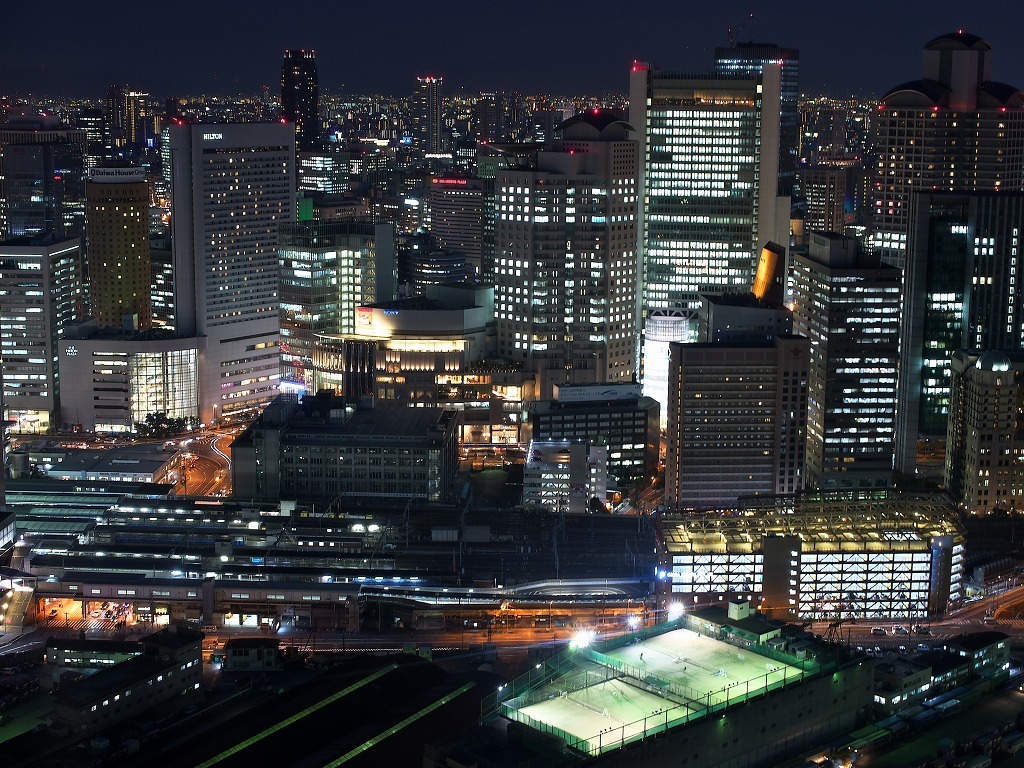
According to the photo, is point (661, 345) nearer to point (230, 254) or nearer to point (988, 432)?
point (988, 432)

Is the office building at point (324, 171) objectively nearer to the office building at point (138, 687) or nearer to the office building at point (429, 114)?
the office building at point (429, 114)

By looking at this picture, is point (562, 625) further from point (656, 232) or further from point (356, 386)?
point (656, 232)

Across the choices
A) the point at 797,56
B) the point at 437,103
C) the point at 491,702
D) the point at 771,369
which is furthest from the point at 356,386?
the point at 437,103

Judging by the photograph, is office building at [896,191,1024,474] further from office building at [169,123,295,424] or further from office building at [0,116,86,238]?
office building at [0,116,86,238]

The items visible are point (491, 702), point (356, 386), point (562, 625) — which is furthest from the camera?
point (356, 386)

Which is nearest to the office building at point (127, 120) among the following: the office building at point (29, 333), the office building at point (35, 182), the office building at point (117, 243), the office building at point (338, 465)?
the office building at point (35, 182)

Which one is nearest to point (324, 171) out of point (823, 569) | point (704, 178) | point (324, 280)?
point (324, 280)

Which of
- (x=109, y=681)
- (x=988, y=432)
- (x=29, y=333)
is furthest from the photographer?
(x=29, y=333)
